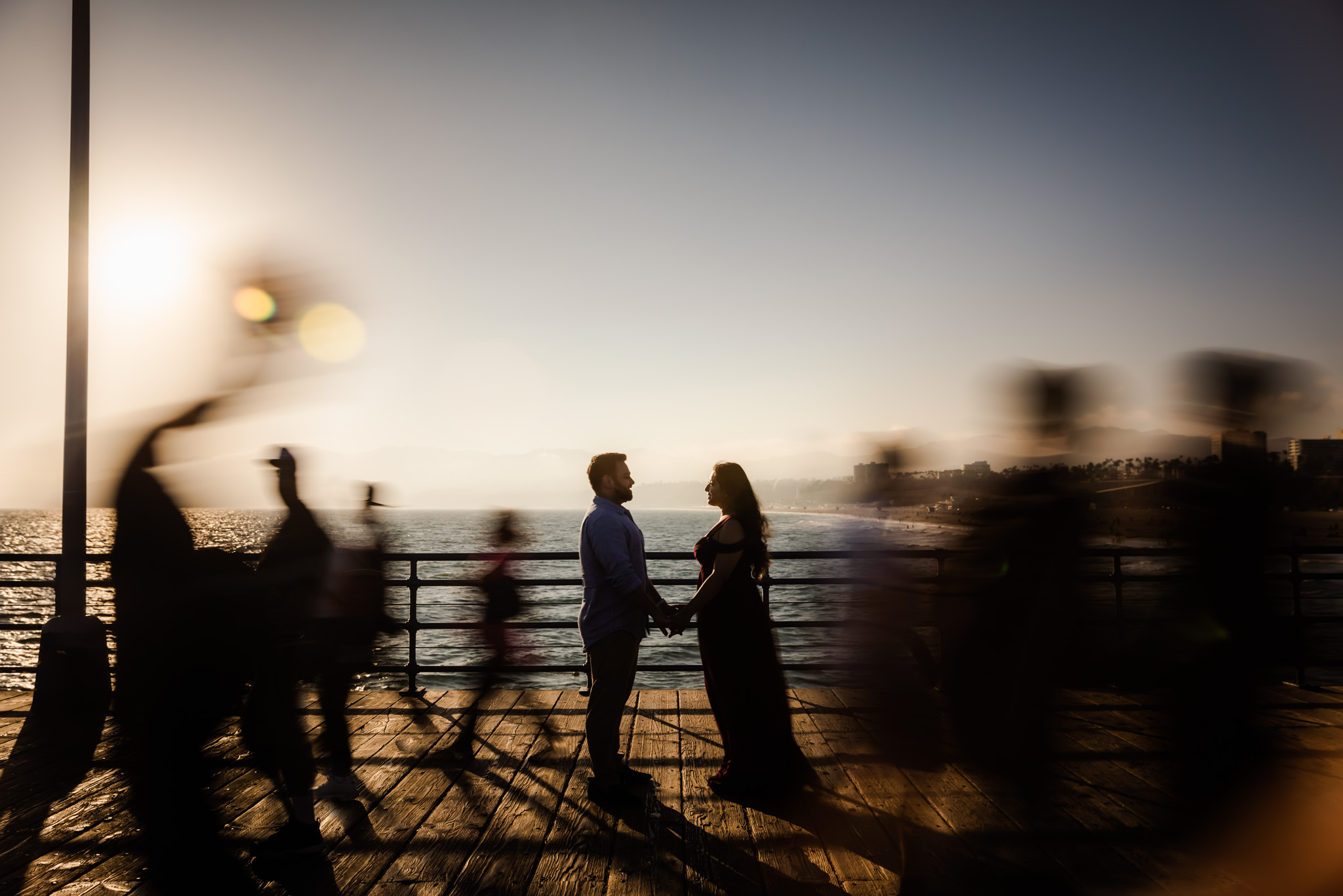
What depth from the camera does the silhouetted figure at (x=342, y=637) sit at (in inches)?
146

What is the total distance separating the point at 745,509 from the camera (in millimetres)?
3949

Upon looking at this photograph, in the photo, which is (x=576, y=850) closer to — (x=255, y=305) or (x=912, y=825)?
(x=912, y=825)

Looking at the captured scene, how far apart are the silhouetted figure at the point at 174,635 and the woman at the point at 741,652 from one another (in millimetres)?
2265

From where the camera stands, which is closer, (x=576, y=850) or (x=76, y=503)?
(x=576, y=850)

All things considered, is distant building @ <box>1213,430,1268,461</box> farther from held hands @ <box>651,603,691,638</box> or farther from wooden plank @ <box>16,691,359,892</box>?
wooden plank @ <box>16,691,359,892</box>

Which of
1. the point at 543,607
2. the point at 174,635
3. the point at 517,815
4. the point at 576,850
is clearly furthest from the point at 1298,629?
the point at 543,607

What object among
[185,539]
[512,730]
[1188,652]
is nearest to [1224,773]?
[1188,652]

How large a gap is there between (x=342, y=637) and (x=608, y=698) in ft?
4.83

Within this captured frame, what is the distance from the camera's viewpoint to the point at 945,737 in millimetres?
3068

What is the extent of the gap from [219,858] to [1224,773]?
5113 millimetres

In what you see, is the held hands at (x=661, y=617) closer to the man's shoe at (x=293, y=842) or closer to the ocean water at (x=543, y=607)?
the ocean water at (x=543, y=607)

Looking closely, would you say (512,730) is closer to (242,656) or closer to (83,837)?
(242,656)

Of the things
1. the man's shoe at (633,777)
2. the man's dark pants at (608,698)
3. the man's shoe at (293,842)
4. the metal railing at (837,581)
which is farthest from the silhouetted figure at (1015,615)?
the man's shoe at (293,842)

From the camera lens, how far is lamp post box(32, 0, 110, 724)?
5.15m
